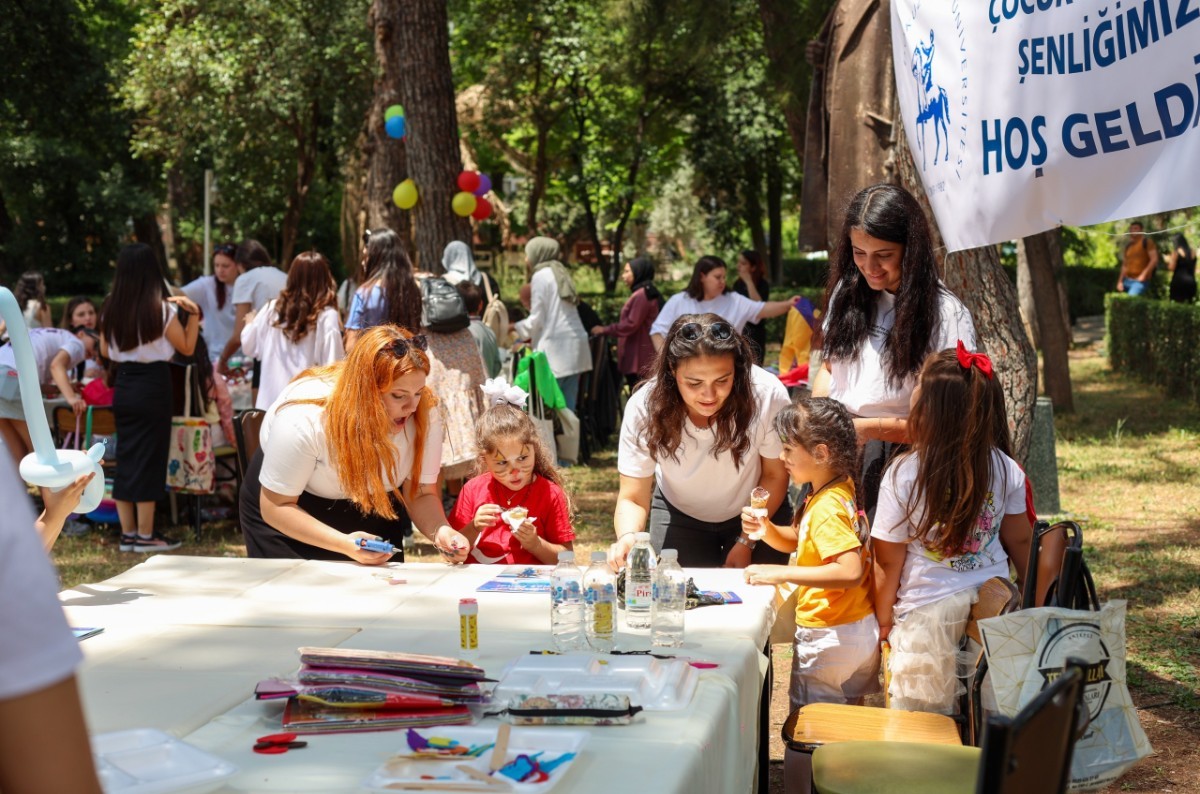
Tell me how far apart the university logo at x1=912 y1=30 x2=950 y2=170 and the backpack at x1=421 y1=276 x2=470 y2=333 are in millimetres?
3844

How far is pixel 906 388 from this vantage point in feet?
13.6

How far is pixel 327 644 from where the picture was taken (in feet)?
10.2

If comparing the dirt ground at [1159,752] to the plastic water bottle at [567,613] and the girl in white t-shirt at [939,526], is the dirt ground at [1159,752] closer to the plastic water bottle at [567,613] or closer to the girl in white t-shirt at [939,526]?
the girl in white t-shirt at [939,526]

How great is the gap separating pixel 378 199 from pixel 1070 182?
10204 millimetres

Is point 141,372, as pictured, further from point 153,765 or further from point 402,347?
point 153,765

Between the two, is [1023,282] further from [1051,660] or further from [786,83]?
[1051,660]

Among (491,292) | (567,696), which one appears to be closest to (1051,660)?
(567,696)

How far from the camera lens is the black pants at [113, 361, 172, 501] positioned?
25.0ft

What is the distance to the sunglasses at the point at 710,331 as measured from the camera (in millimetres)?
4242

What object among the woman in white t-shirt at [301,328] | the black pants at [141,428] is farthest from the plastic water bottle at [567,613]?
the black pants at [141,428]

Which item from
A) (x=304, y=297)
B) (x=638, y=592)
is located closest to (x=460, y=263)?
(x=304, y=297)

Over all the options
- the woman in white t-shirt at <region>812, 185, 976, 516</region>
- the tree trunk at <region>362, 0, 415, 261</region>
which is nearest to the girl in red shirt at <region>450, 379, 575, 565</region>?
the woman in white t-shirt at <region>812, 185, 976, 516</region>

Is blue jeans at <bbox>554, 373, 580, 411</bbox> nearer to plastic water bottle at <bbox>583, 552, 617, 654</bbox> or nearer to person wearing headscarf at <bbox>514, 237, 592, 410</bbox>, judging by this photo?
person wearing headscarf at <bbox>514, 237, 592, 410</bbox>

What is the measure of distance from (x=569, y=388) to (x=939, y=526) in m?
7.07
